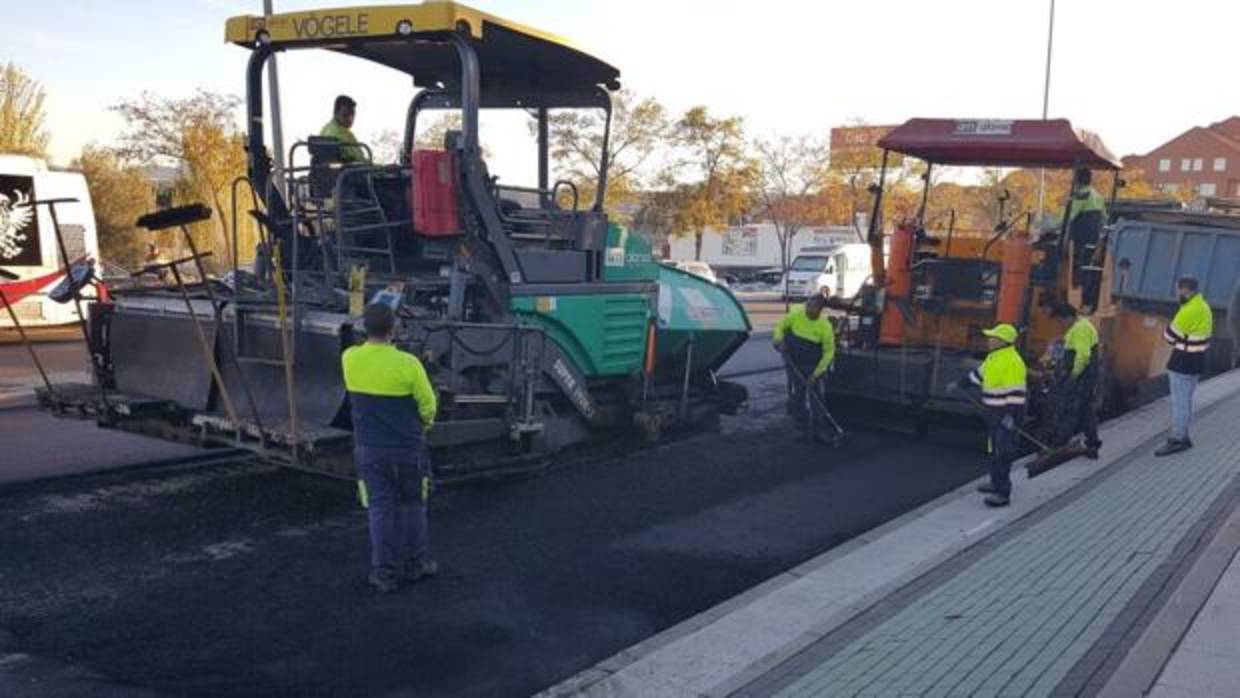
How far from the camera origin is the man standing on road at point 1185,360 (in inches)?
350

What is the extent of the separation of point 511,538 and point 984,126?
6317 mm

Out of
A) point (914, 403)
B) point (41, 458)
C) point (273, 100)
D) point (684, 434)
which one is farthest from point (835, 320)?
point (41, 458)

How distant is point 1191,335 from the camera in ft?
29.3

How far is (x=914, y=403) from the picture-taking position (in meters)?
9.83

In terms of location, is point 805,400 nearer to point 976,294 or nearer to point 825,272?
point 976,294

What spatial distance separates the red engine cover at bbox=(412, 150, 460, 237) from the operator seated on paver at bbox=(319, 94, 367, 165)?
0.86 meters

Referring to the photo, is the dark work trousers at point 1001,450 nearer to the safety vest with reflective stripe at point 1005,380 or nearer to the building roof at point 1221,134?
the safety vest with reflective stripe at point 1005,380

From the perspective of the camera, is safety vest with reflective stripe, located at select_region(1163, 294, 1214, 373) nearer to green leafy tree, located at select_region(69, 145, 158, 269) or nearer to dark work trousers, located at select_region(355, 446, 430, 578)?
dark work trousers, located at select_region(355, 446, 430, 578)

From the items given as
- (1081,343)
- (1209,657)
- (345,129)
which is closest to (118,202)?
(345,129)

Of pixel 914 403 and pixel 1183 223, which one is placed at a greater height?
pixel 1183 223

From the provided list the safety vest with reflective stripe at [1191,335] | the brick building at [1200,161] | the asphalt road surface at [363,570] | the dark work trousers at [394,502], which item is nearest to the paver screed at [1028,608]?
the asphalt road surface at [363,570]

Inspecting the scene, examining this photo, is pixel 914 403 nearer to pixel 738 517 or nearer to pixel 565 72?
pixel 738 517

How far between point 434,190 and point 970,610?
13.4ft

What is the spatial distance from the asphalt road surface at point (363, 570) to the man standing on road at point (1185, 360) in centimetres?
204
